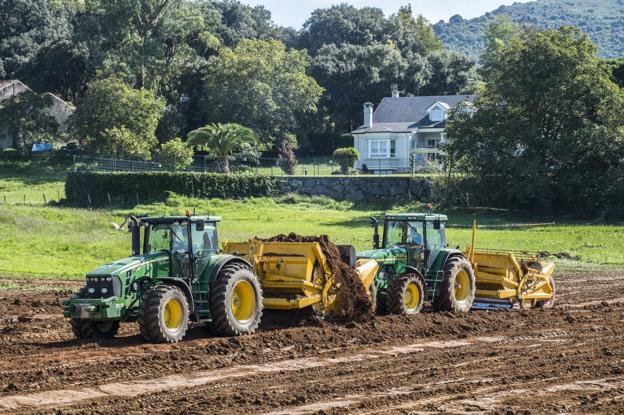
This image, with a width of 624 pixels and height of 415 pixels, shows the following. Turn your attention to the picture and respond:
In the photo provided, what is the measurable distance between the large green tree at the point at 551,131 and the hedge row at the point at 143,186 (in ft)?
43.8

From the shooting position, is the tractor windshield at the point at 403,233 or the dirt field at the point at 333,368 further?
the tractor windshield at the point at 403,233

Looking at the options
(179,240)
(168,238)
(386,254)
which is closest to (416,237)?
(386,254)

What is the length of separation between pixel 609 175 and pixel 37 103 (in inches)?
1679

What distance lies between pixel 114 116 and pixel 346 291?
171 feet

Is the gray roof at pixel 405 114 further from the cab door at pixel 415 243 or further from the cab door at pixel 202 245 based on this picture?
the cab door at pixel 202 245

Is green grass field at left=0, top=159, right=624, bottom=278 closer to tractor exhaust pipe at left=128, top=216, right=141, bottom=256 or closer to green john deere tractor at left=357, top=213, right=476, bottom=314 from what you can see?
green john deere tractor at left=357, top=213, right=476, bottom=314

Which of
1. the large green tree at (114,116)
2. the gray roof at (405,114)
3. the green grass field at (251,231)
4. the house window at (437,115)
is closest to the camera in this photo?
the green grass field at (251,231)

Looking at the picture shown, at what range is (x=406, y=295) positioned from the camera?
70.2ft

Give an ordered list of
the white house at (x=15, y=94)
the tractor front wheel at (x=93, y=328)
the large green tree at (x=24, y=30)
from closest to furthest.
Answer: the tractor front wheel at (x=93, y=328)
the white house at (x=15, y=94)
the large green tree at (x=24, y=30)

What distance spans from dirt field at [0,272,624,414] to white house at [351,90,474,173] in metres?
57.5

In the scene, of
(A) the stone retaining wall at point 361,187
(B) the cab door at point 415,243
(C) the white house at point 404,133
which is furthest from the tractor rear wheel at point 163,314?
(C) the white house at point 404,133

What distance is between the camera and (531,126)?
5569cm

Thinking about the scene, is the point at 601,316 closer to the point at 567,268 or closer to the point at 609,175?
the point at 567,268

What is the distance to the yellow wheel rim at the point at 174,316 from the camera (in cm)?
1730
